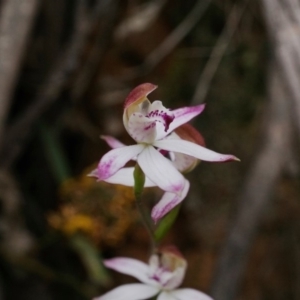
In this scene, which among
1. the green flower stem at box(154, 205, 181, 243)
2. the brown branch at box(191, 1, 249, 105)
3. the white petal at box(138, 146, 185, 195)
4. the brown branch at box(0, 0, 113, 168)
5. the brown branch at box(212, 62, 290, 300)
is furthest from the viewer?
the brown branch at box(191, 1, 249, 105)

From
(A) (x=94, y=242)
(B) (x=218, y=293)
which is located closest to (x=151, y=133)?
(B) (x=218, y=293)

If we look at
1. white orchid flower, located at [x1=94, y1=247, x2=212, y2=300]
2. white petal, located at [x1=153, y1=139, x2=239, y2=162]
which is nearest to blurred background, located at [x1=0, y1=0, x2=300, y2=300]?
white orchid flower, located at [x1=94, y1=247, x2=212, y2=300]

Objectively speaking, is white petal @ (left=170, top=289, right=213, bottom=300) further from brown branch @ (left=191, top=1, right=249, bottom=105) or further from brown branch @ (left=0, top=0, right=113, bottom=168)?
brown branch @ (left=191, top=1, right=249, bottom=105)

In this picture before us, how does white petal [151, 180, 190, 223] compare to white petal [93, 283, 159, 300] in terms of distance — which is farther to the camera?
white petal [93, 283, 159, 300]

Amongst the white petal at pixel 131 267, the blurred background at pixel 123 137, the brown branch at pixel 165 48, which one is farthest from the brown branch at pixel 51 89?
the white petal at pixel 131 267

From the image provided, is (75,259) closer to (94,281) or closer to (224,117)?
(94,281)

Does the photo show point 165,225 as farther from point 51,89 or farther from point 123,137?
point 123,137
